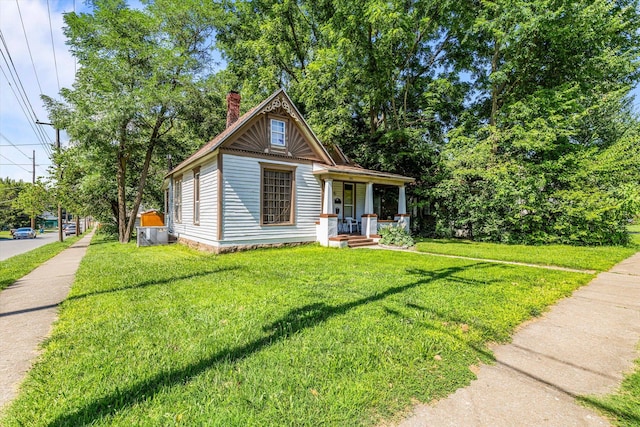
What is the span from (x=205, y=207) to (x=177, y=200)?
5552 mm

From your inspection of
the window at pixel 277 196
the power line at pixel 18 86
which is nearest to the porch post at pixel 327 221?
the window at pixel 277 196

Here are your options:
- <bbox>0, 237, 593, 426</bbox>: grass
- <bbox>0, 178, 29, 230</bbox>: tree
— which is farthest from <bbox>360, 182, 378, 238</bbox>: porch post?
<bbox>0, 178, 29, 230</bbox>: tree

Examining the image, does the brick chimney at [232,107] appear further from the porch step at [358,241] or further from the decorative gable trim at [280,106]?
the porch step at [358,241]

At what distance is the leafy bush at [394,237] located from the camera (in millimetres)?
12812

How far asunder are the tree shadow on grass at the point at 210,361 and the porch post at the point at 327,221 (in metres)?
7.16

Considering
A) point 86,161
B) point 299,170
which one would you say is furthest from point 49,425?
point 86,161

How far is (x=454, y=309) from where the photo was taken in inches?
176

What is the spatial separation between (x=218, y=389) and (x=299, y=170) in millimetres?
10376

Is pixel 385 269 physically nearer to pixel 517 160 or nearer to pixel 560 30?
pixel 517 160

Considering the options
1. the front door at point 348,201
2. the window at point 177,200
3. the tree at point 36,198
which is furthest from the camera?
the tree at point 36,198

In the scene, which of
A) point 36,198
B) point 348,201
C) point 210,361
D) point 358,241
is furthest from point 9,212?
point 210,361

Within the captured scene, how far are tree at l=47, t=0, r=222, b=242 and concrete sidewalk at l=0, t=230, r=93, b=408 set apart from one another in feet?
32.8

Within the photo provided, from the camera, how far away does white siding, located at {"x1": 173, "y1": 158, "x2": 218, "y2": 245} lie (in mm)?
10844

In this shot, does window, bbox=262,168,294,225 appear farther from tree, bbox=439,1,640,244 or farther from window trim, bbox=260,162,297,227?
tree, bbox=439,1,640,244
